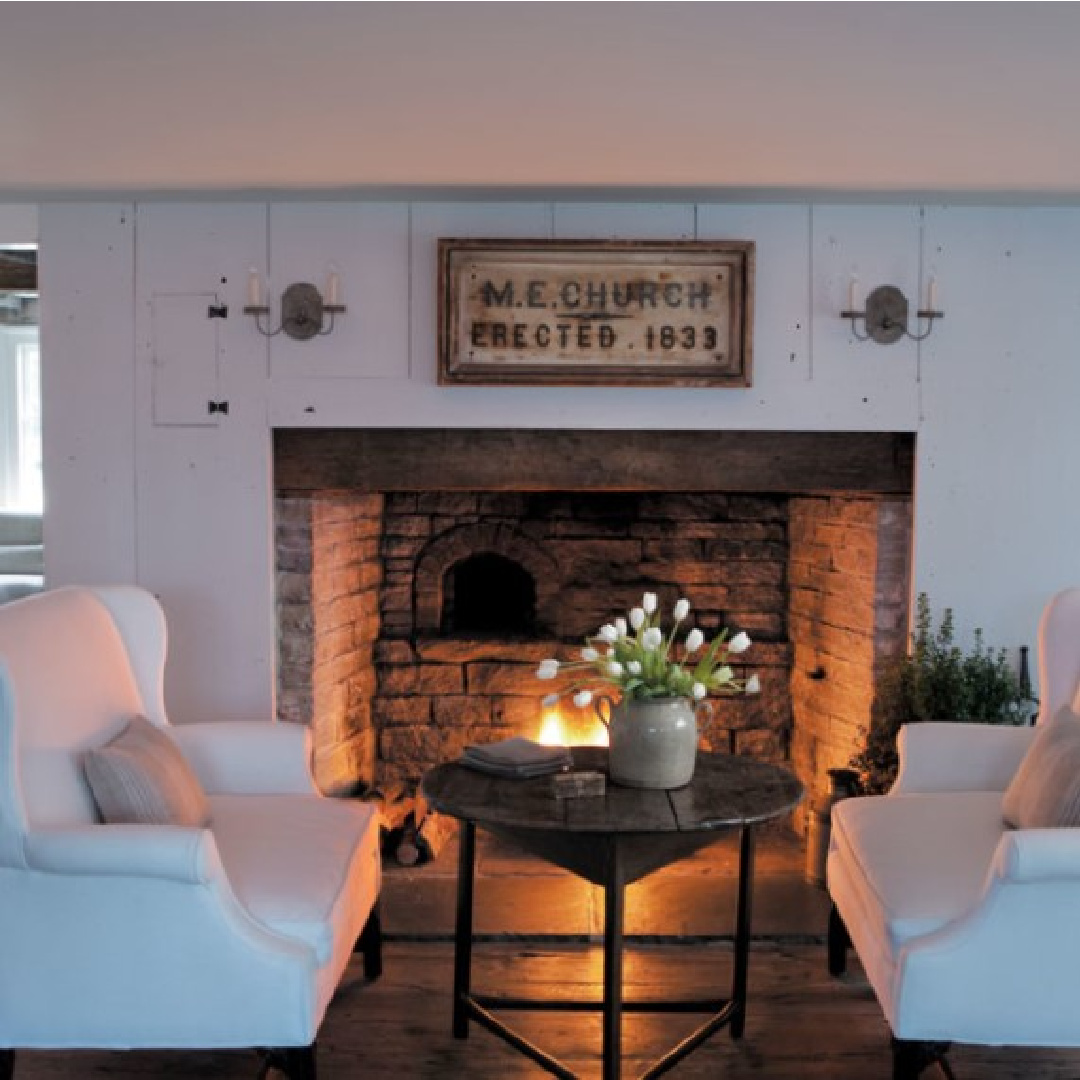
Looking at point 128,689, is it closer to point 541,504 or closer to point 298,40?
point 298,40

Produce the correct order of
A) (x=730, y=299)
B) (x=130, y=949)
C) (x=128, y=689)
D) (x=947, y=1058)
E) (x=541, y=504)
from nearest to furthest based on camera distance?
(x=130, y=949) < (x=947, y=1058) < (x=128, y=689) < (x=730, y=299) < (x=541, y=504)

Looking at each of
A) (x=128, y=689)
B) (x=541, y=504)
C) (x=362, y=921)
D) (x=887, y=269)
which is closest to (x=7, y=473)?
(x=128, y=689)

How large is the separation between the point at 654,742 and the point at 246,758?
1028 mm

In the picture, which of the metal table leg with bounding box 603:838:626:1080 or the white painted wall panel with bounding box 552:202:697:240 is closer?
the metal table leg with bounding box 603:838:626:1080

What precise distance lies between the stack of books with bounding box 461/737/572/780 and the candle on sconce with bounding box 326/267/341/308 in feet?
4.99

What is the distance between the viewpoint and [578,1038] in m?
2.69

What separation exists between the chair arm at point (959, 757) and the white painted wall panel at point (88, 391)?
229 cm

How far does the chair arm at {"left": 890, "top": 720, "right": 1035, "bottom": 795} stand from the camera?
299 cm

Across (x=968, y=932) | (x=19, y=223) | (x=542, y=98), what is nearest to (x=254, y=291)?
(x=19, y=223)

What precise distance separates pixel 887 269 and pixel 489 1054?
2426 millimetres

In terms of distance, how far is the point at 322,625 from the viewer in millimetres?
3918

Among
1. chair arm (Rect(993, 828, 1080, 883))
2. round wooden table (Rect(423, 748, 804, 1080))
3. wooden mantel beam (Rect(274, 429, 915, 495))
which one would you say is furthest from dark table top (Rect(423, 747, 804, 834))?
wooden mantel beam (Rect(274, 429, 915, 495))

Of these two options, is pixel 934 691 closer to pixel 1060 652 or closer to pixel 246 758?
pixel 1060 652

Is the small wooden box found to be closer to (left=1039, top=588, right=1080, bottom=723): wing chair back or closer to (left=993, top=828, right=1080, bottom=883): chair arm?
(left=993, top=828, right=1080, bottom=883): chair arm
